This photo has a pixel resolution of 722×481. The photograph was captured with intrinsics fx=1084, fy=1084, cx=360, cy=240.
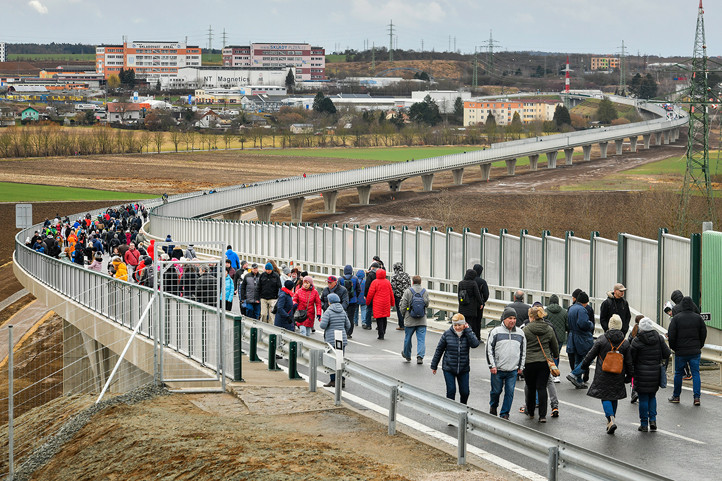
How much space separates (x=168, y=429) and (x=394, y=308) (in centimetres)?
1370

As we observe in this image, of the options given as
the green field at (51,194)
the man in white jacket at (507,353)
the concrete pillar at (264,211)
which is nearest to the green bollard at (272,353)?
the man in white jacket at (507,353)

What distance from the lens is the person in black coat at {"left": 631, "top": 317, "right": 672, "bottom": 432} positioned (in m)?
13.4

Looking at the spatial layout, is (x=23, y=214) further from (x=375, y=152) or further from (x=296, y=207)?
(x=375, y=152)

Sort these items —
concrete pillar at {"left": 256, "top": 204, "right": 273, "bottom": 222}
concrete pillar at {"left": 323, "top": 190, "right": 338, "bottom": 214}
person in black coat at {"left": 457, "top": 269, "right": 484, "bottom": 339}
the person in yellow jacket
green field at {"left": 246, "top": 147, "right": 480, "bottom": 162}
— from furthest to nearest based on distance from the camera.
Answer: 1. green field at {"left": 246, "top": 147, "right": 480, "bottom": 162}
2. concrete pillar at {"left": 323, "top": 190, "right": 338, "bottom": 214}
3. concrete pillar at {"left": 256, "top": 204, "right": 273, "bottom": 222}
4. the person in yellow jacket
5. person in black coat at {"left": 457, "top": 269, "right": 484, "bottom": 339}

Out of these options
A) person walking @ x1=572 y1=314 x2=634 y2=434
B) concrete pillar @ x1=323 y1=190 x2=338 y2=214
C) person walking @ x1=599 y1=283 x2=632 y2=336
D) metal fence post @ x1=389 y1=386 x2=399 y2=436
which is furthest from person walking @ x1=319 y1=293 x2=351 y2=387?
concrete pillar @ x1=323 y1=190 x2=338 y2=214

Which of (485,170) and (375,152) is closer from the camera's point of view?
(485,170)

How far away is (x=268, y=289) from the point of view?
70.9ft

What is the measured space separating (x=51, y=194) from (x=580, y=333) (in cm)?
8414

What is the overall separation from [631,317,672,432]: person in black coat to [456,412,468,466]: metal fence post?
10.4ft

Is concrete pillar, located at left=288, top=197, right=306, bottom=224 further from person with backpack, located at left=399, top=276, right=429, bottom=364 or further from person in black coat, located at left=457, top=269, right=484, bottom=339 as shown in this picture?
person with backpack, located at left=399, top=276, right=429, bottom=364

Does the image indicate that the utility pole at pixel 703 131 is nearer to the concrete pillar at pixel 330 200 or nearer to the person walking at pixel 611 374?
the concrete pillar at pixel 330 200

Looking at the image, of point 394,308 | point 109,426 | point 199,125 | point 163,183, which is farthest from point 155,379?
point 199,125

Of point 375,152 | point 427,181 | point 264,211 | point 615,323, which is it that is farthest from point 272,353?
point 375,152

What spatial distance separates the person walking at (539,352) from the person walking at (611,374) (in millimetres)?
638
